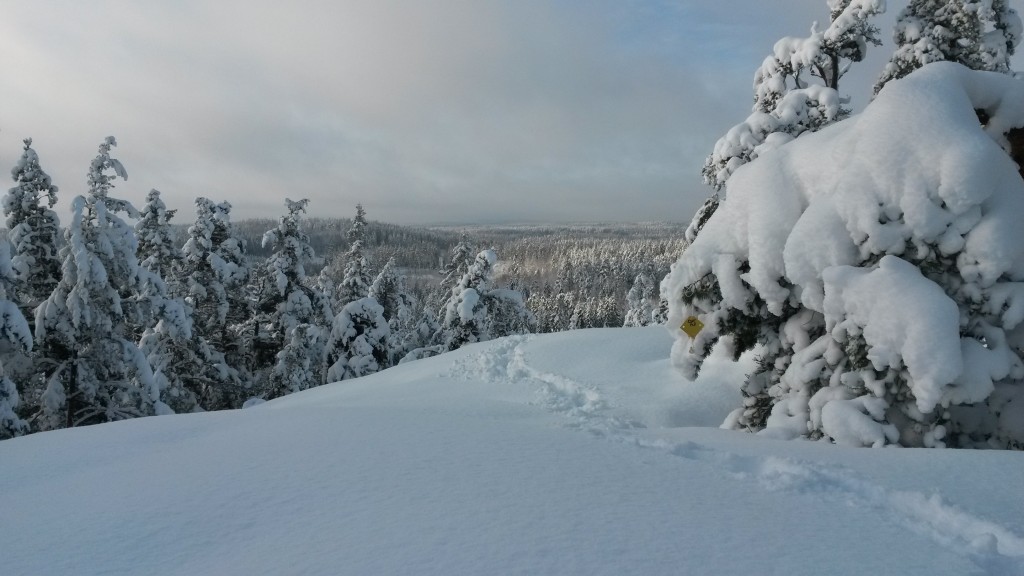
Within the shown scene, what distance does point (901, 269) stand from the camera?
5.42 metres

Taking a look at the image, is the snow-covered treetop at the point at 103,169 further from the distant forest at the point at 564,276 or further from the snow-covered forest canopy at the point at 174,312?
the distant forest at the point at 564,276

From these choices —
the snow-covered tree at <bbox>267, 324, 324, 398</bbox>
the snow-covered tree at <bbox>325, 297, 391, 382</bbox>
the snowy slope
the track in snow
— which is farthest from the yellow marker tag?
the snow-covered tree at <bbox>267, 324, 324, 398</bbox>

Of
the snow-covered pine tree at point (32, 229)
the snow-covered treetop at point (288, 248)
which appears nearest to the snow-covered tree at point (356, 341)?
the snow-covered treetop at point (288, 248)

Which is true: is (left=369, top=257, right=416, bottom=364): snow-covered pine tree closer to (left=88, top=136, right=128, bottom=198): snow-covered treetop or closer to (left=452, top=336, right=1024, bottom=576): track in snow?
(left=88, top=136, right=128, bottom=198): snow-covered treetop

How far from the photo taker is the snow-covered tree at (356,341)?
2242cm

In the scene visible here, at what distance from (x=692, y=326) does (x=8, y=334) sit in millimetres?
14110

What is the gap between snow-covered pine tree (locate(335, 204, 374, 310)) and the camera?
26.6 meters

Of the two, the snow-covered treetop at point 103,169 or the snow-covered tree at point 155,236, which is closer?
the snow-covered treetop at point 103,169

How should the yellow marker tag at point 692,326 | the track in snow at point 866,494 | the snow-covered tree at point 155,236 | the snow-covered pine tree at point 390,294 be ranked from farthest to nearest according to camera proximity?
the snow-covered pine tree at point 390,294 < the snow-covered tree at point 155,236 < the yellow marker tag at point 692,326 < the track in snow at point 866,494

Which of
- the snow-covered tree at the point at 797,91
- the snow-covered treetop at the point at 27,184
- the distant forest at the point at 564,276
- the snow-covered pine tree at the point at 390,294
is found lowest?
the distant forest at the point at 564,276

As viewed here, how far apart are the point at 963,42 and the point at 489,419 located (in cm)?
1311

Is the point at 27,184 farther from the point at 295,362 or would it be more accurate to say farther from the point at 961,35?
the point at 961,35

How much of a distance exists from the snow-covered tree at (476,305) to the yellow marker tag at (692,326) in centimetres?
1716

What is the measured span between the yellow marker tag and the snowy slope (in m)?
1.35
